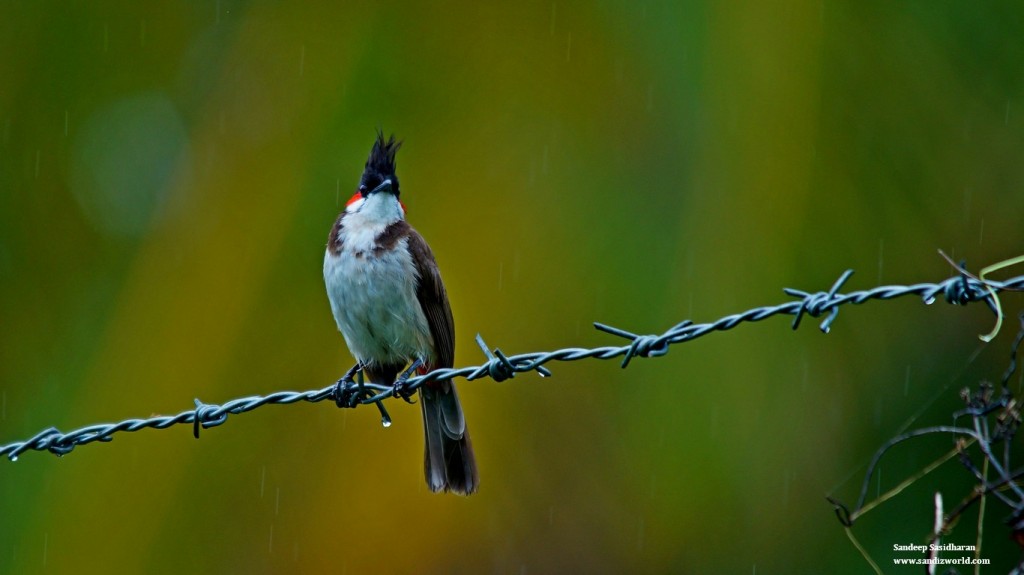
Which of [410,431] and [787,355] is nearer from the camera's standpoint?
[787,355]

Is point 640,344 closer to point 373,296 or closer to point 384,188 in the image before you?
point 373,296

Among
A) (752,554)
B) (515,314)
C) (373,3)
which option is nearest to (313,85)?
(373,3)

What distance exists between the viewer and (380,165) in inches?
212

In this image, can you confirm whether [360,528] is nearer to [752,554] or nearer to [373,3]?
[752,554]

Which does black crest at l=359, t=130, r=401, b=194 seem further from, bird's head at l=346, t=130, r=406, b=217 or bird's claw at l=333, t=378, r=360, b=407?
bird's claw at l=333, t=378, r=360, b=407

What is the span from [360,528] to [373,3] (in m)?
2.71

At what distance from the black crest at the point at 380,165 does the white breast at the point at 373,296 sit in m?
0.20

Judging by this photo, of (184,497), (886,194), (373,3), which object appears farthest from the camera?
(373,3)

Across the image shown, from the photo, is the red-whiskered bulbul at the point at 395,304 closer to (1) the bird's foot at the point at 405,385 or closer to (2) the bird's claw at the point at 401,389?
Result: (1) the bird's foot at the point at 405,385

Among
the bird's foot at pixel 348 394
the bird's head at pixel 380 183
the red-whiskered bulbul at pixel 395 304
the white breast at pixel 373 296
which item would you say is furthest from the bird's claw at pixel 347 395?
the bird's head at pixel 380 183

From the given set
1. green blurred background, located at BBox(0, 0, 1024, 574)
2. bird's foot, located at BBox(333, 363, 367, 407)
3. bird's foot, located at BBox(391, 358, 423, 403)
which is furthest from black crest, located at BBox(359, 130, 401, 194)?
bird's foot, located at BBox(333, 363, 367, 407)

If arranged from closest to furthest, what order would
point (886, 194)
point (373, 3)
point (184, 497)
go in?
point (886, 194) < point (184, 497) < point (373, 3)

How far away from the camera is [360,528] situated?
557cm

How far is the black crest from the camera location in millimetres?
5359
